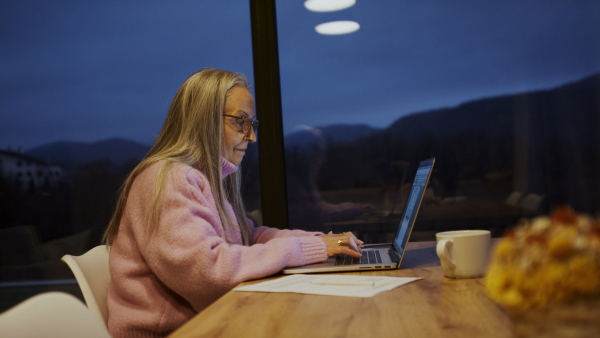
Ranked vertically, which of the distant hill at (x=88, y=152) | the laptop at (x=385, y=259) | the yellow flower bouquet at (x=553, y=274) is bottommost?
the laptop at (x=385, y=259)

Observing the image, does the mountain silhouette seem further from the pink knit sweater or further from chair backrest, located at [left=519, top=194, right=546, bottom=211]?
the pink knit sweater

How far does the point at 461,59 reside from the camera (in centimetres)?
338

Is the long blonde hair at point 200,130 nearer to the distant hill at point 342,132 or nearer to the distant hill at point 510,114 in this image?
the distant hill at point 342,132

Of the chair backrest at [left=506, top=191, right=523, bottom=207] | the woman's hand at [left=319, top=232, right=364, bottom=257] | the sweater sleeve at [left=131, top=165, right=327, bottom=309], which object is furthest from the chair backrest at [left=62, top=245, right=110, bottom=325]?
the chair backrest at [left=506, top=191, right=523, bottom=207]

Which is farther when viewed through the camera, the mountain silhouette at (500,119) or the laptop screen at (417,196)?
the mountain silhouette at (500,119)

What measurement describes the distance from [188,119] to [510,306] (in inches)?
59.7

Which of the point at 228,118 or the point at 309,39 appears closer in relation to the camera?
the point at 228,118

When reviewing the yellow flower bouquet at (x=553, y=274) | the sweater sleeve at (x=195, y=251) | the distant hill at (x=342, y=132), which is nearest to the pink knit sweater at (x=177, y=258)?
the sweater sleeve at (x=195, y=251)

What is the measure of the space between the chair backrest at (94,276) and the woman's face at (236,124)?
471 millimetres

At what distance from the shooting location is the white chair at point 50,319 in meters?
0.95

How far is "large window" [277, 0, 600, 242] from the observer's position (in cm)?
333

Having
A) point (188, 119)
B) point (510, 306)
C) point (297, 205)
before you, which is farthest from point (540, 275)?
point (297, 205)

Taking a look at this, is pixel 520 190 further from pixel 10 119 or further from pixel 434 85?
pixel 10 119

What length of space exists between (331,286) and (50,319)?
1.87 feet
